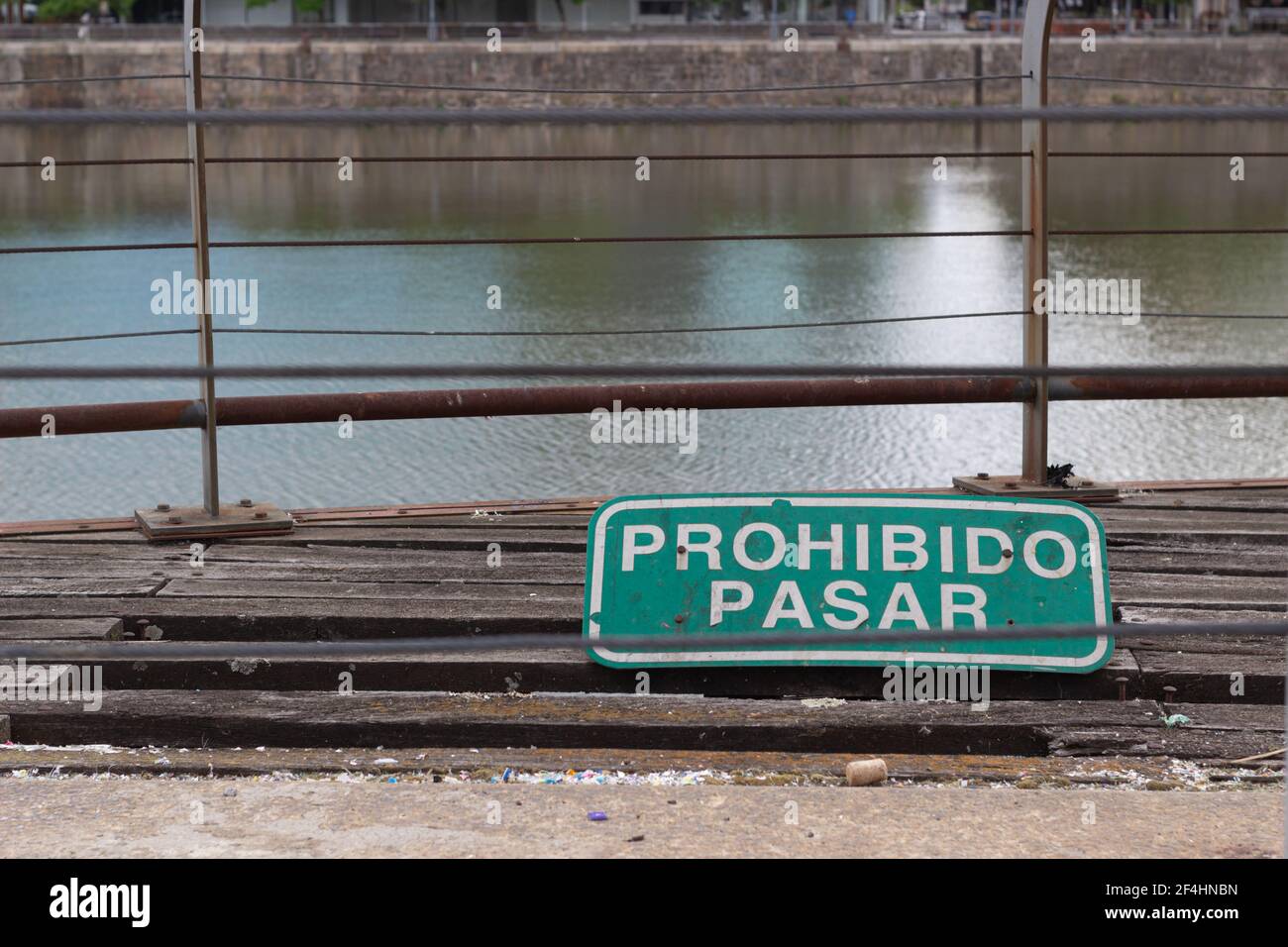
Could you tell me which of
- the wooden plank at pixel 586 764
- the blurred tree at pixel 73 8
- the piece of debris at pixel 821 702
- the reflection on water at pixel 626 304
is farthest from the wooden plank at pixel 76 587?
the blurred tree at pixel 73 8

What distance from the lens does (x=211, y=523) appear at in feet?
13.4

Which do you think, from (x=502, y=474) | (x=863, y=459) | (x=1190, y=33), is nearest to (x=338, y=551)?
(x=502, y=474)

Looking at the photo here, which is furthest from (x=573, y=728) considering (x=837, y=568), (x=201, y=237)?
(x=201, y=237)

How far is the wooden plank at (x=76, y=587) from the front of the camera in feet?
11.5

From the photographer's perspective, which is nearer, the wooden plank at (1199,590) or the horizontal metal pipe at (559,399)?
the wooden plank at (1199,590)

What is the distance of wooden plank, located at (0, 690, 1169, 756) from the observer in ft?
9.22

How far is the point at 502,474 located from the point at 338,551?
136 inches

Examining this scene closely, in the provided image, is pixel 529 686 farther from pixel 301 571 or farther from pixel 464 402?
pixel 464 402

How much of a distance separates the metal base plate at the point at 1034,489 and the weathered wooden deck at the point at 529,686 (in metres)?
0.65

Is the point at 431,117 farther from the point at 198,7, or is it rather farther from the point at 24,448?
the point at 24,448

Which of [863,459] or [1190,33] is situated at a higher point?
[1190,33]

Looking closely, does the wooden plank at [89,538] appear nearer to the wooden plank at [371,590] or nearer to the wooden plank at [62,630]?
the wooden plank at [371,590]

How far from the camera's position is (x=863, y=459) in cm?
762

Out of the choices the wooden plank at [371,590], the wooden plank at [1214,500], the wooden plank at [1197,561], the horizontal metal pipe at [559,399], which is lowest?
the wooden plank at [1197,561]
